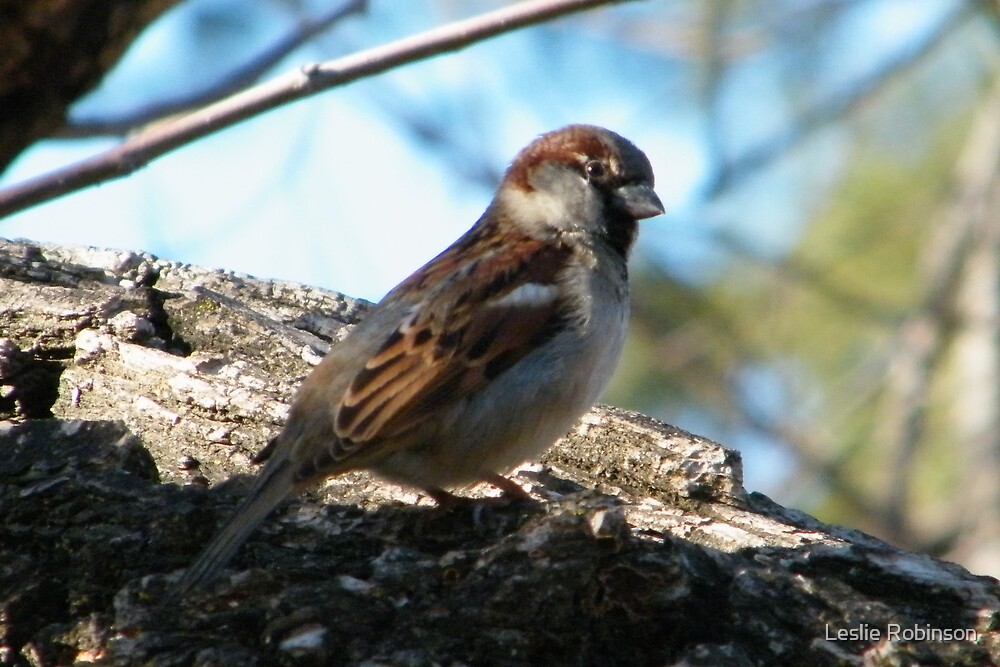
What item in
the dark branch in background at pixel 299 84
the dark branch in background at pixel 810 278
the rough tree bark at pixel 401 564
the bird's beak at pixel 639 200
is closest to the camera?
the rough tree bark at pixel 401 564

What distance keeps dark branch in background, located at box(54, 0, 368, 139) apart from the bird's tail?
80 cm

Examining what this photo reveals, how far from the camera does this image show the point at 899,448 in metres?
5.76

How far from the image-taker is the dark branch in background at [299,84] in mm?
2375

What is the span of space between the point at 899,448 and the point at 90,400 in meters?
3.86

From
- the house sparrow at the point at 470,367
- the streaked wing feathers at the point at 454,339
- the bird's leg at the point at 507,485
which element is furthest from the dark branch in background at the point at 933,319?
the bird's leg at the point at 507,485

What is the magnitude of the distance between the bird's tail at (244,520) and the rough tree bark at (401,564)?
1.4 inches

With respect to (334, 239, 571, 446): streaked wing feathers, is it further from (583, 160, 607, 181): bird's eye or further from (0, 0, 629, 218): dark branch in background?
(0, 0, 629, 218): dark branch in background

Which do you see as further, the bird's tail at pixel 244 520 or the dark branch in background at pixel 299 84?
the dark branch in background at pixel 299 84

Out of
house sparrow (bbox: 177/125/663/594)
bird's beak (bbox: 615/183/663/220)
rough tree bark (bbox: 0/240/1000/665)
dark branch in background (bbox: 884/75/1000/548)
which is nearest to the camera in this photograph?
rough tree bark (bbox: 0/240/1000/665)

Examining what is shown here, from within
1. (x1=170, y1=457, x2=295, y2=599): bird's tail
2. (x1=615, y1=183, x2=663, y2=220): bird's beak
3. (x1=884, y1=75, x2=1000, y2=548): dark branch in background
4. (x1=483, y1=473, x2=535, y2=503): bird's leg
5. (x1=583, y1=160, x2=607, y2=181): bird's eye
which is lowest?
(x1=170, y1=457, x2=295, y2=599): bird's tail

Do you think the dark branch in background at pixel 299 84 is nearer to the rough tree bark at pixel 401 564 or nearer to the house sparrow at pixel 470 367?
the rough tree bark at pixel 401 564

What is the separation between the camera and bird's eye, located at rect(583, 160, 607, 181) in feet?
12.3

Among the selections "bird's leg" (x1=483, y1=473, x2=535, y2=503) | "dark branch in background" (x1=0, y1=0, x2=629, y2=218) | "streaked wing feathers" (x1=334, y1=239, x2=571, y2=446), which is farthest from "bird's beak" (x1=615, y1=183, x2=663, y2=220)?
"dark branch in background" (x1=0, y1=0, x2=629, y2=218)

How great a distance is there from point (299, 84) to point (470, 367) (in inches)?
34.9
